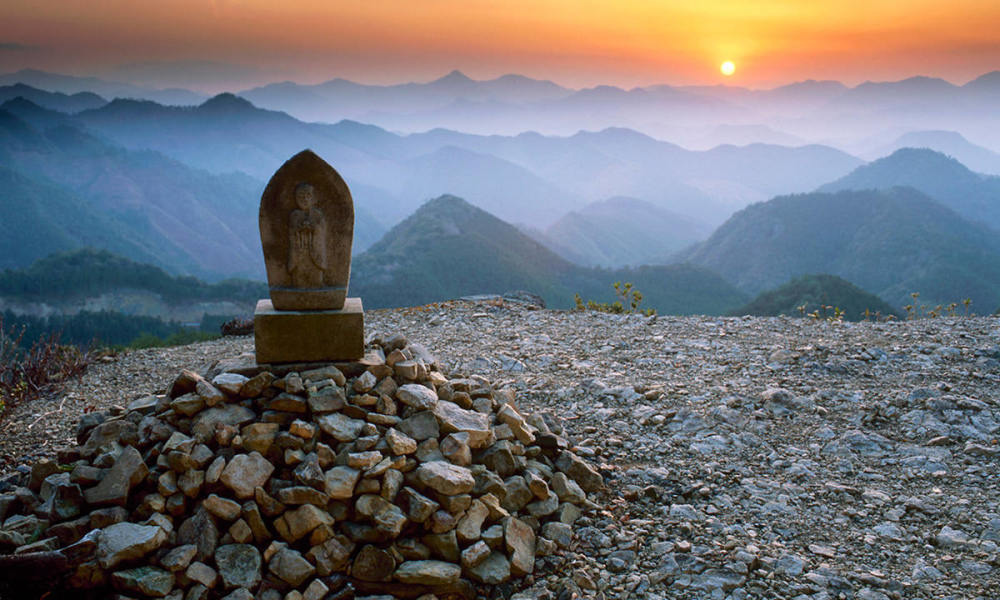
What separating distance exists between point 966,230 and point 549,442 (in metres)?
91.1

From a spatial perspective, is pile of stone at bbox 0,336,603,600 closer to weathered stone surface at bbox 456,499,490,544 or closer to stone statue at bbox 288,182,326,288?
weathered stone surface at bbox 456,499,490,544

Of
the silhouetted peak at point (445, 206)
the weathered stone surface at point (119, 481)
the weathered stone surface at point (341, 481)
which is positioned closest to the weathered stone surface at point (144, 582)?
the weathered stone surface at point (119, 481)

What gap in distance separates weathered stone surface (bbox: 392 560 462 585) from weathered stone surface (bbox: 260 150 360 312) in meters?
2.50

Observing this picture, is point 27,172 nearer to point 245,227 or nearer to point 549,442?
point 245,227

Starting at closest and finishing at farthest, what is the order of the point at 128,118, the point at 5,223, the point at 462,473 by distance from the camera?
the point at 462,473 < the point at 5,223 < the point at 128,118

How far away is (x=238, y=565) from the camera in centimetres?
397

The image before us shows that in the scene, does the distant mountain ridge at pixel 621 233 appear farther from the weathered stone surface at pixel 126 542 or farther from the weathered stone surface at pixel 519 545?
the weathered stone surface at pixel 126 542

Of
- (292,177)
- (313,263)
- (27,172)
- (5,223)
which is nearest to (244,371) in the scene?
(313,263)

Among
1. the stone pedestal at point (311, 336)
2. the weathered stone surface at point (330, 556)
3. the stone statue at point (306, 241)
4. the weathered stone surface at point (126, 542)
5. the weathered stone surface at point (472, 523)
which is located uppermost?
the stone statue at point (306, 241)

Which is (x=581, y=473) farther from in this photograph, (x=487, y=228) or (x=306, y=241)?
(x=487, y=228)

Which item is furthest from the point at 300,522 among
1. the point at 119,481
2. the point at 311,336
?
the point at 311,336

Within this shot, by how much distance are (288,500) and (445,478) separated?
1097 millimetres

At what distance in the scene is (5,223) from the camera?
222 ft

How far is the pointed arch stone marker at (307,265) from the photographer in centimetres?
526
